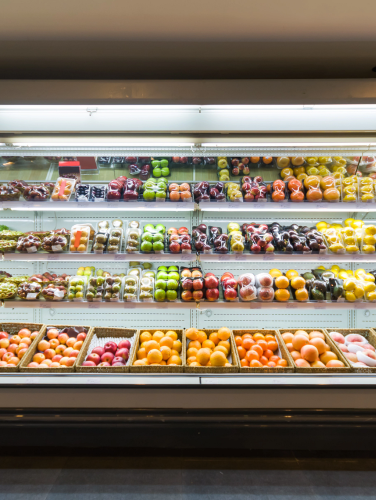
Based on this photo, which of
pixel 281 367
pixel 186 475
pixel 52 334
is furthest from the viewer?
pixel 52 334

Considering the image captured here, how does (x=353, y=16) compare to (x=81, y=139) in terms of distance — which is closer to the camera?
(x=353, y=16)

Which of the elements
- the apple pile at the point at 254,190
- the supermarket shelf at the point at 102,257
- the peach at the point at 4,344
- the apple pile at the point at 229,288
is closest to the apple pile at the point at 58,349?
the peach at the point at 4,344

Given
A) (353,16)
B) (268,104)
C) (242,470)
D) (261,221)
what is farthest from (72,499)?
(353,16)

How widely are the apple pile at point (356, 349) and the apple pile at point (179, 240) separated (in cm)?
145

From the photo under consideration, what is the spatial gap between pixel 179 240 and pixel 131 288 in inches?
21.5

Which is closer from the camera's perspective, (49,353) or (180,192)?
(49,353)

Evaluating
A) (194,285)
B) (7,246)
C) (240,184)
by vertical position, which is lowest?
(194,285)

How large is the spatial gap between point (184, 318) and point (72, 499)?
1579 millimetres

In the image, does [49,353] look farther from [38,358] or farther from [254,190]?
[254,190]

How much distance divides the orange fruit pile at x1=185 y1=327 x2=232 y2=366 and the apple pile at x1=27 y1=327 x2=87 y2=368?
89cm

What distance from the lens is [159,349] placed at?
247 centimetres

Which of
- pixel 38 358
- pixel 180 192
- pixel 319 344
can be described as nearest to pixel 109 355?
pixel 38 358

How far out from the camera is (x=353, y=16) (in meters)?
1.70

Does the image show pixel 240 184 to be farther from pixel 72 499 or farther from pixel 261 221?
pixel 72 499
